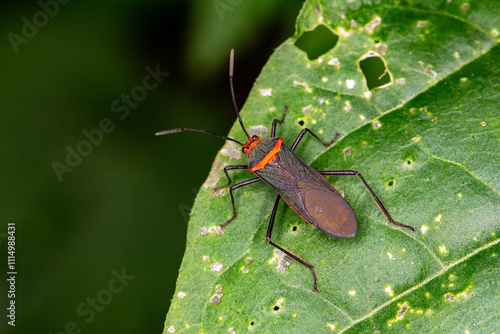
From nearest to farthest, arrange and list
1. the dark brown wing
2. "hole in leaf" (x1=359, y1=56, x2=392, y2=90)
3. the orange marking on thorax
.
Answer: the dark brown wing < "hole in leaf" (x1=359, y1=56, x2=392, y2=90) < the orange marking on thorax

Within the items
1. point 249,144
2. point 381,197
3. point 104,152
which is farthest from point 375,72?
point 104,152

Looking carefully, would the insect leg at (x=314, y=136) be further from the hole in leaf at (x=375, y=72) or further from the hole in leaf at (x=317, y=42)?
the hole in leaf at (x=317, y=42)

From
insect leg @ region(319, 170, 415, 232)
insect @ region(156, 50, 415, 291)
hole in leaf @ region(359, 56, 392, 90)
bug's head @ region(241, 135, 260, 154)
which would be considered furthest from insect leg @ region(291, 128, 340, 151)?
hole in leaf @ region(359, 56, 392, 90)

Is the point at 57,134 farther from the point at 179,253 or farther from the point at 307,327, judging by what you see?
the point at 307,327

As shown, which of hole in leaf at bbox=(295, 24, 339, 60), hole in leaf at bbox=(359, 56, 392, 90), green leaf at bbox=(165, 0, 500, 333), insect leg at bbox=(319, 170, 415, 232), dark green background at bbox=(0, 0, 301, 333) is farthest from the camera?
dark green background at bbox=(0, 0, 301, 333)

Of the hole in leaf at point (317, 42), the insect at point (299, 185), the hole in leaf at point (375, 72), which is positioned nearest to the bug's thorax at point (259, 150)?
the insect at point (299, 185)

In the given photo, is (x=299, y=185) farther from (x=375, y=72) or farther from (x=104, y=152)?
(x=104, y=152)

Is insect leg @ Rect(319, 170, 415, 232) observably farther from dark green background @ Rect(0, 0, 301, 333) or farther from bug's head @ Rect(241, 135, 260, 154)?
dark green background @ Rect(0, 0, 301, 333)
